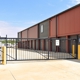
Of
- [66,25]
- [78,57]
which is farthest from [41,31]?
[78,57]

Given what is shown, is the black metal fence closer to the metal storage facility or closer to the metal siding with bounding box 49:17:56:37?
the metal storage facility

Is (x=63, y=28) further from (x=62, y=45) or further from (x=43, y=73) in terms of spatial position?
(x=43, y=73)

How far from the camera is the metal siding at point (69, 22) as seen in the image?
21.8m

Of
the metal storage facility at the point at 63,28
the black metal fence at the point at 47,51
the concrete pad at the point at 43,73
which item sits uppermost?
the metal storage facility at the point at 63,28

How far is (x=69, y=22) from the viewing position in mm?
23828

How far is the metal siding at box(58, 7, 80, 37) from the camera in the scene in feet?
71.4

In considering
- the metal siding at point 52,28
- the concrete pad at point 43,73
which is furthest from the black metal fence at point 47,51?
the concrete pad at point 43,73

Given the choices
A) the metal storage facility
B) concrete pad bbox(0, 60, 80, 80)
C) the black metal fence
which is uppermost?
the metal storage facility

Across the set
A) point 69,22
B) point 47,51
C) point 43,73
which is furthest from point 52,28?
point 43,73

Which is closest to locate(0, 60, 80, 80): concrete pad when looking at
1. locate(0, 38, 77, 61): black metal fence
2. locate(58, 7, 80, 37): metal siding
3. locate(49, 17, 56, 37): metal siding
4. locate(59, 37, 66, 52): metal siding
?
locate(0, 38, 77, 61): black metal fence

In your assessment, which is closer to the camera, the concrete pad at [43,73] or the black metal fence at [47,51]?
the concrete pad at [43,73]

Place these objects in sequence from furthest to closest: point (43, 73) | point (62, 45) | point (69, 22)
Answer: point (62, 45) → point (69, 22) → point (43, 73)

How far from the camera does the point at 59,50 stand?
2827 centimetres

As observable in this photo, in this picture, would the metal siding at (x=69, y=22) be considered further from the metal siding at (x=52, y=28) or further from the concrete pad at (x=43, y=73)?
the concrete pad at (x=43, y=73)
